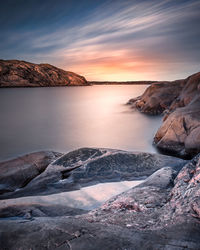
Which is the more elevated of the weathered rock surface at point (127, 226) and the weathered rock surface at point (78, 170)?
the weathered rock surface at point (127, 226)

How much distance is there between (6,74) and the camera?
81.1 metres

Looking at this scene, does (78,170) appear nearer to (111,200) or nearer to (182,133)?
(111,200)

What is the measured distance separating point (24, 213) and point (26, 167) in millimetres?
2349

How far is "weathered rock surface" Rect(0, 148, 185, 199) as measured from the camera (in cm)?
398

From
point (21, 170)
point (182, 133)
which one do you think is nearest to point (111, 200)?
point (21, 170)

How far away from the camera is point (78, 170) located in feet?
14.6

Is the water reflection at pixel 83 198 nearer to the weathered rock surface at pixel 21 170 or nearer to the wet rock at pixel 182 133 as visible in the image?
the weathered rock surface at pixel 21 170

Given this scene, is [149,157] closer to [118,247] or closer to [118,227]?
[118,227]

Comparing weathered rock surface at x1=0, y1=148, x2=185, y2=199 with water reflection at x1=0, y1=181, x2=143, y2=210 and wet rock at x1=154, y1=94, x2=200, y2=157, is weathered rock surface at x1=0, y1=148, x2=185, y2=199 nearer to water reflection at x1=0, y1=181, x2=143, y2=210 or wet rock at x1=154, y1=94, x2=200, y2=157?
water reflection at x1=0, y1=181, x2=143, y2=210

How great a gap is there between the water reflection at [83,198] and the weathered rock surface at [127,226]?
667 millimetres

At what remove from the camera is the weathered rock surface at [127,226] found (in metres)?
1.48

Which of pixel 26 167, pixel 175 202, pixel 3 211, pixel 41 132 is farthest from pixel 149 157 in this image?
pixel 41 132

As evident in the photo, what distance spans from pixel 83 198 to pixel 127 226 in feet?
5.79

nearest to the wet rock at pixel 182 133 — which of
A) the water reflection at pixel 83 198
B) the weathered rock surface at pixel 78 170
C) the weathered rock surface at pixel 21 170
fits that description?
the weathered rock surface at pixel 78 170
